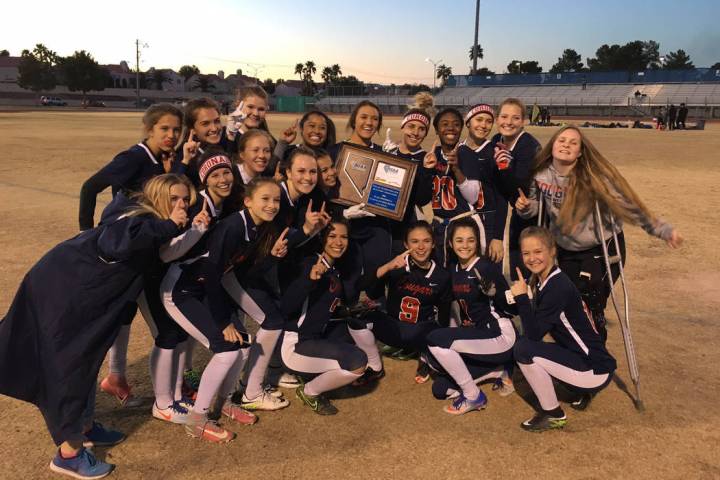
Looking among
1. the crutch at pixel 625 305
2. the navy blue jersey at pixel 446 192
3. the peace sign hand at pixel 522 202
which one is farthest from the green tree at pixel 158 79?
the crutch at pixel 625 305

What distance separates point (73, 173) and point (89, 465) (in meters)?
14.2

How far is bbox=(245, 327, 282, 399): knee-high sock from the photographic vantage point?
419cm

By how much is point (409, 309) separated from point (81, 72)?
379 feet

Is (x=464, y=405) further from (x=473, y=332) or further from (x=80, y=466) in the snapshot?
(x=80, y=466)

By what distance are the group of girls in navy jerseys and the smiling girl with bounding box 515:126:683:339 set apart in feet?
0.05

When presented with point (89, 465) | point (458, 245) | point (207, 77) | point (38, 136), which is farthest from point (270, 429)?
point (207, 77)

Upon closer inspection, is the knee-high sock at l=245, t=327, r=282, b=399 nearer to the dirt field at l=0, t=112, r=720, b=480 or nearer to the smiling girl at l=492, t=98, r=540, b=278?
the dirt field at l=0, t=112, r=720, b=480

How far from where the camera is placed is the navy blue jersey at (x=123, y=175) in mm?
3934

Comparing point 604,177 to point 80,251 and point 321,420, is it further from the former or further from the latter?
point 80,251

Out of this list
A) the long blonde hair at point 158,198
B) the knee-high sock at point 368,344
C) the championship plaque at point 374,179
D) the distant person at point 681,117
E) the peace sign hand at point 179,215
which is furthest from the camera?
the distant person at point 681,117

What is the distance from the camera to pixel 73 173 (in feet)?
50.7

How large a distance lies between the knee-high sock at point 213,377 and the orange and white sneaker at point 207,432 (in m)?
0.08

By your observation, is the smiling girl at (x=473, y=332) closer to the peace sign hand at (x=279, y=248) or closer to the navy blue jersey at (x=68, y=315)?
the peace sign hand at (x=279, y=248)

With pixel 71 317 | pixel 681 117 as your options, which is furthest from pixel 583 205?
pixel 681 117
